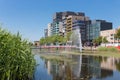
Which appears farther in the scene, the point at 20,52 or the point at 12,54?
the point at 20,52

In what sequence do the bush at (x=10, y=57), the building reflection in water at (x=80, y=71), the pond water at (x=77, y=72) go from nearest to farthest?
the bush at (x=10, y=57) → the pond water at (x=77, y=72) → the building reflection in water at (x=80, y=71)

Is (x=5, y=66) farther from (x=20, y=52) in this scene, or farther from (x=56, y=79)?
(x=56, y=79)

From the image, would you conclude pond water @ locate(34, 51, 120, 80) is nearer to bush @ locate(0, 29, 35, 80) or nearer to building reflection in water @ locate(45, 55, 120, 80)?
building reflection in water @ locate(45, 55, 120, 80)

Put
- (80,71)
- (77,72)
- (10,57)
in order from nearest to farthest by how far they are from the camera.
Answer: (10,57), (77,72), (80,71)

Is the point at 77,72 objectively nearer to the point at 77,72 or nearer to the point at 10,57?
the point at 77,72

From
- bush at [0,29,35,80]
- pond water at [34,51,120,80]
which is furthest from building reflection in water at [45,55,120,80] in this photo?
bush at [0,29,35,80]

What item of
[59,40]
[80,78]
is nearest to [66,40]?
[59,40]

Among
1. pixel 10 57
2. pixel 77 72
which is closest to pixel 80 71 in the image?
pixel 77 72

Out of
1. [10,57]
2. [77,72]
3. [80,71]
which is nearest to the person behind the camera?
[10,57]

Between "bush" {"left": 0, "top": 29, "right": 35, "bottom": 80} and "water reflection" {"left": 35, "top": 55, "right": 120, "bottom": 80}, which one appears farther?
"water reflection" {"left": 35, "top": 55, "right": 120, "bottom": 80}

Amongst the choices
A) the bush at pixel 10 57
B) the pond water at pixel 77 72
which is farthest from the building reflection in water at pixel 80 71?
the bush at pixel 10 57

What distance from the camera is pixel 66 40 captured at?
7215 inches

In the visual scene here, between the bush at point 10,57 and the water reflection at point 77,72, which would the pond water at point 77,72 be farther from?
the bush at point 10,57

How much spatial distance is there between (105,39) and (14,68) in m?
166
